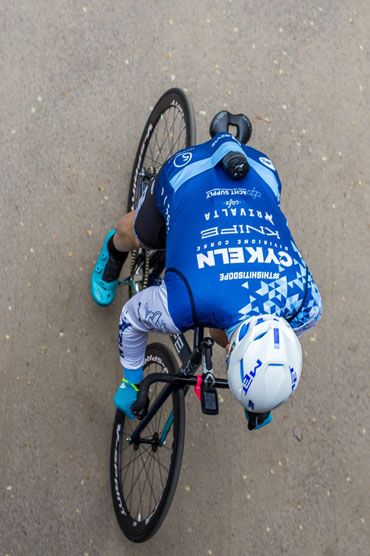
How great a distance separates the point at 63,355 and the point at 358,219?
7.36ft

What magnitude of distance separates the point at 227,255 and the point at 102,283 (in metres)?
1.53

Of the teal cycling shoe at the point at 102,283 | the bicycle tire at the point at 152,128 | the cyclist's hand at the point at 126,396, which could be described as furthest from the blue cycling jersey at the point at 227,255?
the bicycle tire at the point at 152,128

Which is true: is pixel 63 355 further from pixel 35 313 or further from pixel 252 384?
pixel 252 384

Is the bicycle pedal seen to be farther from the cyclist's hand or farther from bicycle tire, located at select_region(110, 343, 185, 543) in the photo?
the cyclist's hand

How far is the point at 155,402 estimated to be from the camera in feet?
11.9

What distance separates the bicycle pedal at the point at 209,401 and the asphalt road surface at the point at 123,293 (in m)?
1.55

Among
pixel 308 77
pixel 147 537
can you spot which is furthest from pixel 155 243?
pixel 308 77

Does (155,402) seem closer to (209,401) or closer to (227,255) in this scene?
(209,401)

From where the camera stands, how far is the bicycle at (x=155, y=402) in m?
3.53

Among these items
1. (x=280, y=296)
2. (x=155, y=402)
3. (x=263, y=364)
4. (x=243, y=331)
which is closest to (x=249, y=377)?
(x=263, y=364)

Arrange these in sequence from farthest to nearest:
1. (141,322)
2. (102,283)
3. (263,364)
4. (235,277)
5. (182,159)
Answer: (102,283) → (182,159) → (141,322) → (235,277) → (263,364)

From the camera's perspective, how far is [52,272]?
4535 millimetres

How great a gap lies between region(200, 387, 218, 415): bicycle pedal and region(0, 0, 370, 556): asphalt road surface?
1.55 metres

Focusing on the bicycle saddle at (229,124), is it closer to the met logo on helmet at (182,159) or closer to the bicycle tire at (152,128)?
the met logo on helmet at (182,159)
